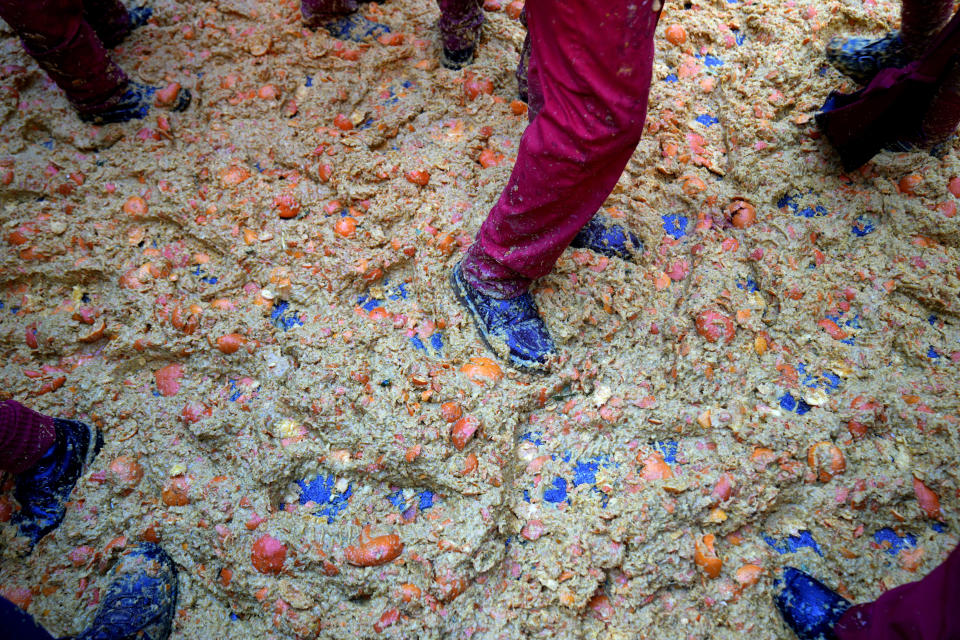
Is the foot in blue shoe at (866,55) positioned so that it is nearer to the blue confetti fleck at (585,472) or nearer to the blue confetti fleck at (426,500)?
the blue confetti fleck at (585,472)

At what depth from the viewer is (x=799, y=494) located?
4.39 feet

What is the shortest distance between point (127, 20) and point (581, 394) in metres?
2.15

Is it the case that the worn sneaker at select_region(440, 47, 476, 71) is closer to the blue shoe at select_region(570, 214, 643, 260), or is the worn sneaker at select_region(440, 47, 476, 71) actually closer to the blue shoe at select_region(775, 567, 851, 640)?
the blue shoe at select_region(570, 214, 643, 260)

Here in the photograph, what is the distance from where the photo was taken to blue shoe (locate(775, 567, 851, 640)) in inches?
45.3

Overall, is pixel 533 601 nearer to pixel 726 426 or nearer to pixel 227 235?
pixel 726 426

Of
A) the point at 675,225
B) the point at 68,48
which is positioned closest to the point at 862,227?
the point at 675,225

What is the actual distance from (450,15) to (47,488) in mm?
1839

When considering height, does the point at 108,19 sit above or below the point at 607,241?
above

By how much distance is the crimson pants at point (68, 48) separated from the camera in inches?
65.1

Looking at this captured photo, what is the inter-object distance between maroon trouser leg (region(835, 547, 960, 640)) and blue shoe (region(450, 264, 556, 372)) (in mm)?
840

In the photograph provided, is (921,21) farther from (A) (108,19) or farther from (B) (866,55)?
(A) (108,19)

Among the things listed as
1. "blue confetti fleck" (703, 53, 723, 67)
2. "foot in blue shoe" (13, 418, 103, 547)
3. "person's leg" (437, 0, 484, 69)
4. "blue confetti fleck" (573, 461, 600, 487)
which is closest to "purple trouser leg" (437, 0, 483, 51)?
"person's leg" (437, 0, 484, 69)

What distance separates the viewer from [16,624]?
97cm

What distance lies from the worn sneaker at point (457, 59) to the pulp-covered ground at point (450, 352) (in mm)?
74
